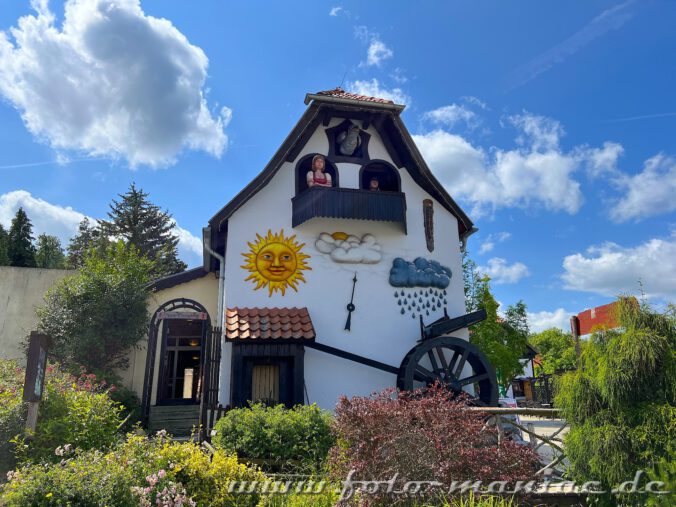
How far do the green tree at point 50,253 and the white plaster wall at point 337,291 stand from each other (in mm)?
25589

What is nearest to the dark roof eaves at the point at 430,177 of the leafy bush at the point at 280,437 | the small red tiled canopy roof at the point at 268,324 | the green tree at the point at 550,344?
the small red tiled canopy roof at the point at 268,324

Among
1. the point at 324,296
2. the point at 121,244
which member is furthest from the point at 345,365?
the point at 121,244

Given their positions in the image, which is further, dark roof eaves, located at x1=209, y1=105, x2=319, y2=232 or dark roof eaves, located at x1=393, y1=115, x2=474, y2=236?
dark roof eaves, located at x1=393, y1=115, x2=474, y2=236

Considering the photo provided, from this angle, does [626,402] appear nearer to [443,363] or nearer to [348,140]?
[443,363]

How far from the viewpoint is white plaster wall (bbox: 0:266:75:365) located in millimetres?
14422

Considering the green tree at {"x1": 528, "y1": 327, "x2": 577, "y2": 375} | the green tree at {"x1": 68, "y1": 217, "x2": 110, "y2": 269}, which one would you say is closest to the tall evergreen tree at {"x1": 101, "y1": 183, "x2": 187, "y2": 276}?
the green tree at {"x1": 68, "y1": 217, "x2": 110, "y2": 269}

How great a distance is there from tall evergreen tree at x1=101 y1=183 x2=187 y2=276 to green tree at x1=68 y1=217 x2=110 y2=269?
1.02m

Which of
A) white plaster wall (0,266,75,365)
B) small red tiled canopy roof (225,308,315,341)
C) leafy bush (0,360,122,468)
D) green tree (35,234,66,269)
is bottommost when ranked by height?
leafy bush (0,360,122,468)

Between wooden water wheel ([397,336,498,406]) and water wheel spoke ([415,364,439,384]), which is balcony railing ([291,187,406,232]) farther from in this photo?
water wheel spoke ([415,364,439,384])

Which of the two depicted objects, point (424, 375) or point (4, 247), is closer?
point (424, 375)

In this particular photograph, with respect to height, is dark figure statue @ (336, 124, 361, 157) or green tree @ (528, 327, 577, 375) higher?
dark figure statue @ (336, 124, 361, 157)

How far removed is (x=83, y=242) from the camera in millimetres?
32062

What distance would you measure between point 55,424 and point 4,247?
2318 cm

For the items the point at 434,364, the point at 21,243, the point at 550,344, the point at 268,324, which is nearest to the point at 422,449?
the point at 268,324
